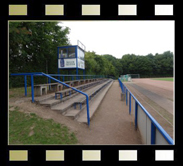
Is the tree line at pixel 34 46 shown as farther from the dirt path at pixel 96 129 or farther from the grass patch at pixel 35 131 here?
the grass patch at pixel 35 131

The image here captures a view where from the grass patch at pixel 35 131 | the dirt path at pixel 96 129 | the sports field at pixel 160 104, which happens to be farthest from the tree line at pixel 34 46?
the sports field at pixel 160 104

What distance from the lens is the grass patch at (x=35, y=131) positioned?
108 inches

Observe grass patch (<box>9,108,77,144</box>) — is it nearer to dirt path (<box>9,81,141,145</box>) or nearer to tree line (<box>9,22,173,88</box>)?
dirt path (<box>9,81,141,145</box>)

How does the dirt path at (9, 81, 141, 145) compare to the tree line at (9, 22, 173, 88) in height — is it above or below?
below

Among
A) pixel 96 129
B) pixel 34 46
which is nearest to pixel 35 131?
pixel 96 129

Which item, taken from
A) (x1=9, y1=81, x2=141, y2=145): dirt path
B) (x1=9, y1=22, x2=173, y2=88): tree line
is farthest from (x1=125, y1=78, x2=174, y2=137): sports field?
(x1=9, y1=22, x2=173, y2=88): tree line

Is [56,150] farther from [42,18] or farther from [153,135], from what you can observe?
[42,18]

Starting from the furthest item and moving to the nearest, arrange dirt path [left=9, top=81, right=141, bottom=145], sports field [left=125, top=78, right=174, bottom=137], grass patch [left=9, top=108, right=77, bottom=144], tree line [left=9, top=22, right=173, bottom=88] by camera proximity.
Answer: tree line [left=9, top=22, right=173, bottom=88] < sports field [left=125, top=78, right=174, bottom=137] < dirt path [left=9, top=81, right=141, bottom=145] < grass patch [left=9, top=108, right=77, bottom=144]

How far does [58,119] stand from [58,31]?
1371cm

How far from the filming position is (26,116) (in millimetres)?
3494

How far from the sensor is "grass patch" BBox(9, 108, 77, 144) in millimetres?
2752

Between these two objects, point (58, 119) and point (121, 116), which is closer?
point (58, 119)
